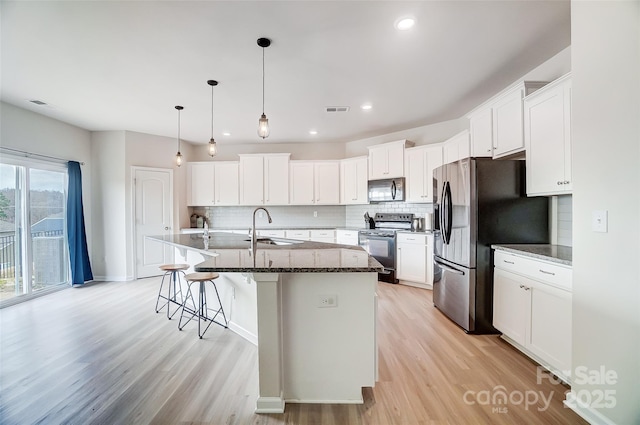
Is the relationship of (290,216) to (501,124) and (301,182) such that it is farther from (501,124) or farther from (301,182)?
(501,124)

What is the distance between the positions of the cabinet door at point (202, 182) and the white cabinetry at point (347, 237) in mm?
2885

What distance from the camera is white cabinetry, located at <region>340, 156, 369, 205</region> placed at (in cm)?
541

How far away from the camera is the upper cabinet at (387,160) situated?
4.85 metres

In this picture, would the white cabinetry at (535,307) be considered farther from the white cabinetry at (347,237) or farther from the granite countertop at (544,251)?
the white cabinetry at (347,237)

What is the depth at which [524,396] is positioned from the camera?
73.5 inches

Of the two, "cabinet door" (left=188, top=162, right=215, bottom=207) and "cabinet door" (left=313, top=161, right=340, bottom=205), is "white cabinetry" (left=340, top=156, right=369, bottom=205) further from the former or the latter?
"cabinet door" (left=188, top=162, right=215, bottom=207)

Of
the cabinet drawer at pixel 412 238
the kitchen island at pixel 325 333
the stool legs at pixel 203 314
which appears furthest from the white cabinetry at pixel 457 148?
the stool legs at pixel 203 314

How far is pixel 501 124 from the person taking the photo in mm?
2869

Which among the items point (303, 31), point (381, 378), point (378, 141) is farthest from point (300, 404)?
point (378, 141)

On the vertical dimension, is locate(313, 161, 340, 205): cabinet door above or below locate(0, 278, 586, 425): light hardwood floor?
above

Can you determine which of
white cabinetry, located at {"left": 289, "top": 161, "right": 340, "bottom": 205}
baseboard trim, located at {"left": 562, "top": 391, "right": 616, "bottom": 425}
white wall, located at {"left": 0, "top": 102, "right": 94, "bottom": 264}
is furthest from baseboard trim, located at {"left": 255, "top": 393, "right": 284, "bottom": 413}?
white wall, located at {"left": 0, "top": 102, "right": 94, "bottom": 264}

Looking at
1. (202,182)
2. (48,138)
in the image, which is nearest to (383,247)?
(202,182)

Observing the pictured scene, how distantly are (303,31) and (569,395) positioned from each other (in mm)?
3273

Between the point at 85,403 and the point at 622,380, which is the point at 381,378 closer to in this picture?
the point at 622,380
